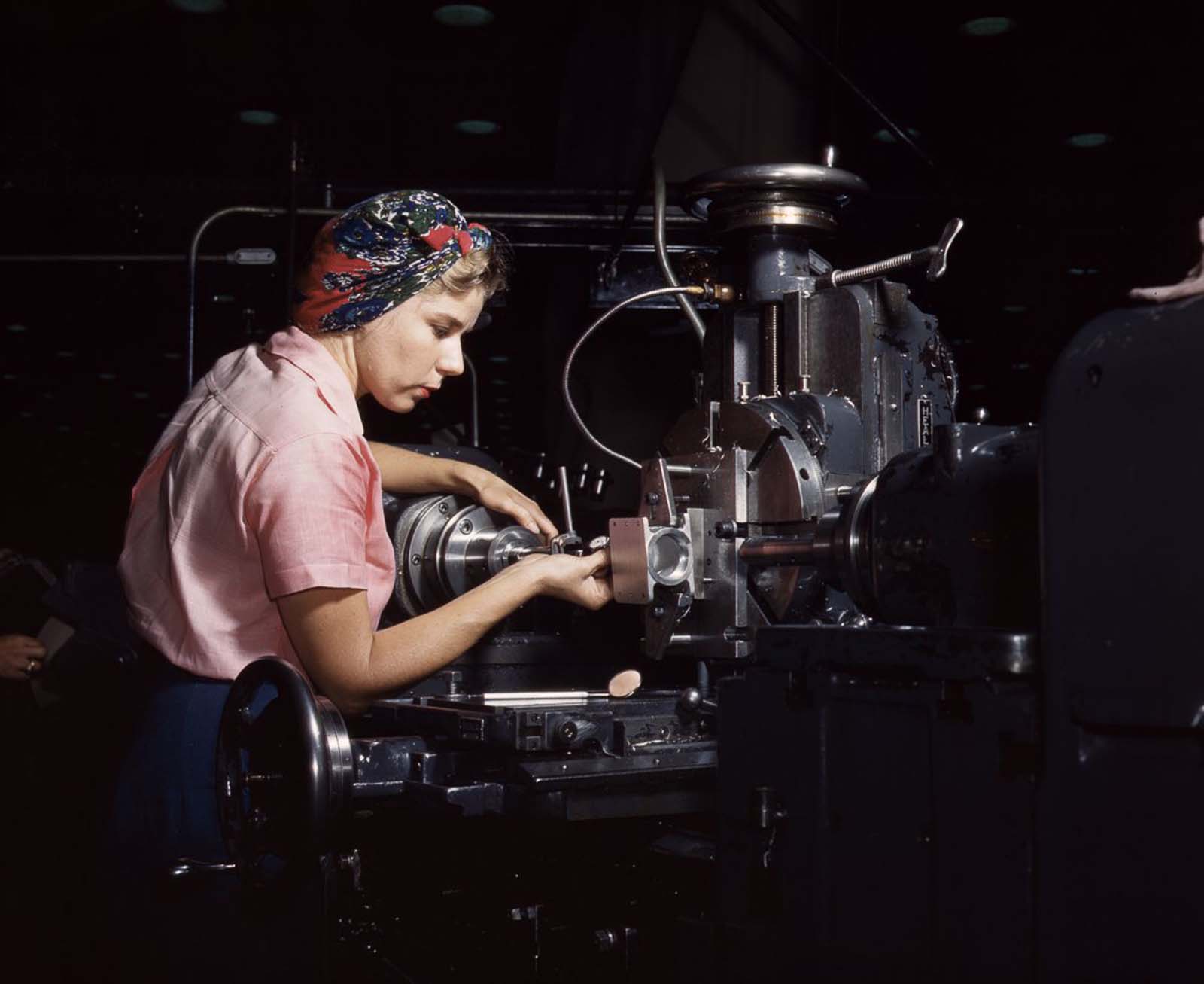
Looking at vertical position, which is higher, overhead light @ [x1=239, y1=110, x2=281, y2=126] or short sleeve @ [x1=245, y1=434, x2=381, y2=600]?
overhead light @ [x1=239, y1=110, x2=281, y2=126]

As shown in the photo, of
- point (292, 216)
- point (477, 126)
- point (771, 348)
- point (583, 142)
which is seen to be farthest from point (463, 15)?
point (771, 348)

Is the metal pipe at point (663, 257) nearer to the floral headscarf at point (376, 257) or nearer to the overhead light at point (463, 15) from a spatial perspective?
the floral headscarf at point (376, 257)

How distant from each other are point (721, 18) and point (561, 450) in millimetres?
1797

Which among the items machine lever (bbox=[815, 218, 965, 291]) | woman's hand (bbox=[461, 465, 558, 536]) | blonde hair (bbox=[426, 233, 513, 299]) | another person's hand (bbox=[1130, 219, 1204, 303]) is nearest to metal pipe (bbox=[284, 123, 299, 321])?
woman's hand (bbox=[461, 465, 558, 536])

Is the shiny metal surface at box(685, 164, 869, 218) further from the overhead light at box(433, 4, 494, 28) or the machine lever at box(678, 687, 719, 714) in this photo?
the overhead light at box(433, 4, 494, 28)

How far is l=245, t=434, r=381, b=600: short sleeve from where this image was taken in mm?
1420

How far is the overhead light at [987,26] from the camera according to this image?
4.29 m

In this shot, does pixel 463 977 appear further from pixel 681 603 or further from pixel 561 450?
pixel 561 450

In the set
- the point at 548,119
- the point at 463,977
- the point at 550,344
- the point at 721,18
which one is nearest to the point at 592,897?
the point at 463,977

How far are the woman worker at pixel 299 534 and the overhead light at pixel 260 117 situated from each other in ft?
13.3

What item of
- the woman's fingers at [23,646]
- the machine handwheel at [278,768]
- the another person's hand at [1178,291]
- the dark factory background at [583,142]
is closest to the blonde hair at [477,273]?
the machine handwheel at [278,768]

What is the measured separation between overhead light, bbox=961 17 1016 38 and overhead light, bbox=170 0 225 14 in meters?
2.53

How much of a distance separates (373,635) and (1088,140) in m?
4.74

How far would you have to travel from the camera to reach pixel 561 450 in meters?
4.63
